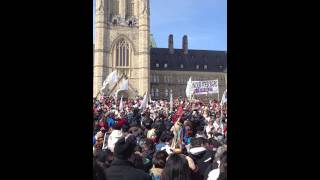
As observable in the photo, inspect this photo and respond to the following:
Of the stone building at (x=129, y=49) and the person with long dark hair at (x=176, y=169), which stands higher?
the stone building at (x=129, y=49)

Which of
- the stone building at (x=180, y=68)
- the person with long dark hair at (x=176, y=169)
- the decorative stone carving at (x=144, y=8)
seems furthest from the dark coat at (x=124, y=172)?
the stone building at (x=180, y=68)

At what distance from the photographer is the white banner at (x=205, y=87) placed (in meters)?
21.5

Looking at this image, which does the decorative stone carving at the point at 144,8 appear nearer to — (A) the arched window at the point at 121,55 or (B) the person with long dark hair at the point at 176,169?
(A) the arched window at the point at 121,55

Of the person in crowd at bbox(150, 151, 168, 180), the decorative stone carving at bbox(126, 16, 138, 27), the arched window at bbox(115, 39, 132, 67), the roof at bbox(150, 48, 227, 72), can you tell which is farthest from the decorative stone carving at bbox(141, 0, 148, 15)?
the person in crowd at bbox(150, 151, 168, 180)

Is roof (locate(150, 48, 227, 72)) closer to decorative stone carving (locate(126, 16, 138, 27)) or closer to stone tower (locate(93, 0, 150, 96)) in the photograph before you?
stone tower (locate(93, 0, 150, 96))

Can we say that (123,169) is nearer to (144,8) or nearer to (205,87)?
(205,87)

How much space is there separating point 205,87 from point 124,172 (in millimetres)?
17978

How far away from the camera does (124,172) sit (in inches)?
166

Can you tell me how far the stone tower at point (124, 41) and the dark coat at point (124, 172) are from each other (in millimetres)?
59197
